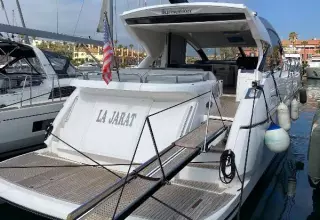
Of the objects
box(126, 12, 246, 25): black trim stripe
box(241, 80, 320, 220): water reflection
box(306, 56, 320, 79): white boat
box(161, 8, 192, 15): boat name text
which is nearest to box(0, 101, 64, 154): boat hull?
box(126, 12, 246, 25): black trim stripe

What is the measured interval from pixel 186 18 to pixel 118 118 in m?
2.48

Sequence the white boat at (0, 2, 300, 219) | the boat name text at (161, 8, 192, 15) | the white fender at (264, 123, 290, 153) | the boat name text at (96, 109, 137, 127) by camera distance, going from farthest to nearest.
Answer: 1. the boat name text at (161, 8, 192, 15)
2. the white fender at (264, 123, 290, 153)
3. the boat name text at (96, 109, 137, 127)
4. the white boat at (0, 2, 300, 219)

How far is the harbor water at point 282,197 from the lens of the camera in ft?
19.6

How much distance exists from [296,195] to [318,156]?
0.94 metres

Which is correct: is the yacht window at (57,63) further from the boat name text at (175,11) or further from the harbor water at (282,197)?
the harbor water at (282,197)

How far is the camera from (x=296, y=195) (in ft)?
23.0

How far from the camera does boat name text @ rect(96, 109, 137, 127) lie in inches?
210

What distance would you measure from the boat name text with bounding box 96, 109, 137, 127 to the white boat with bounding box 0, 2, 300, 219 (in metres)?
0.02

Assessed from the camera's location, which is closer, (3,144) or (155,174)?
(155,174)

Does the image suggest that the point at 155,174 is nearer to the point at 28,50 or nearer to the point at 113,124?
the point at 113,124

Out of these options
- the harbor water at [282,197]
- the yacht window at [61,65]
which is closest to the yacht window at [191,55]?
the yacht window at [61,65]

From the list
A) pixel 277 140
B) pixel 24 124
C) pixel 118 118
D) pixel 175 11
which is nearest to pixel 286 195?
pixel 277 140

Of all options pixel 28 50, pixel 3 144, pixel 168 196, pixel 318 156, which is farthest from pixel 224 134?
pixel 28 50

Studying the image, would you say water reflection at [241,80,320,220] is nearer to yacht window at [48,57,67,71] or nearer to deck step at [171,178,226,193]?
deck step at [171,178,226,193]
